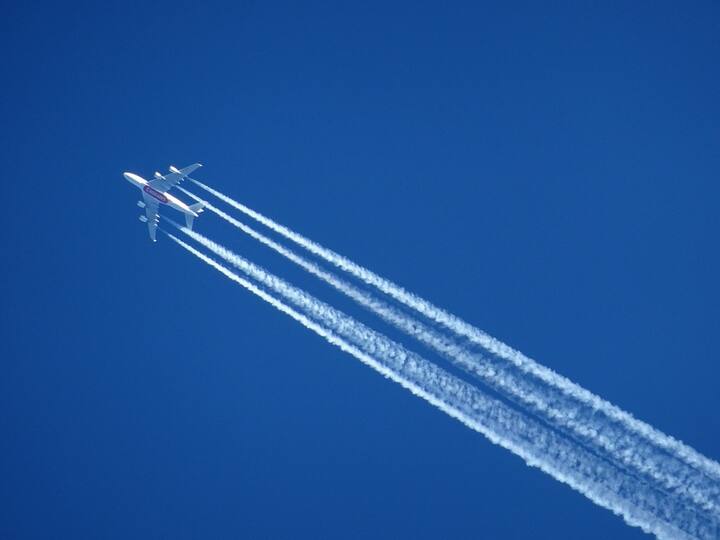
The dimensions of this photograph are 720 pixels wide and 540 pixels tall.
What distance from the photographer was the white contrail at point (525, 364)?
29594 mm

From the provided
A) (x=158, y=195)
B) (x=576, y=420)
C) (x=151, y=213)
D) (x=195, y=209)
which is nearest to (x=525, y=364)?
(x=576, y=420)

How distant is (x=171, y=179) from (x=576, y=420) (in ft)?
85.6

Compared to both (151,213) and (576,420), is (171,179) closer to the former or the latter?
(151,213)

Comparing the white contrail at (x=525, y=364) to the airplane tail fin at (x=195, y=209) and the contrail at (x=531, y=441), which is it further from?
the airplane tail fin at (x=195, y=209)

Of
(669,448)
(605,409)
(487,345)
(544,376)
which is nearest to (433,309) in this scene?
(487,345)

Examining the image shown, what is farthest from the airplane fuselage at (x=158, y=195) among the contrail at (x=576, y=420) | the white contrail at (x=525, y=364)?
the contrail at (x=576, y=420)

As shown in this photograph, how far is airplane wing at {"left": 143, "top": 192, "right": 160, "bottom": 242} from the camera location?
4412 cm

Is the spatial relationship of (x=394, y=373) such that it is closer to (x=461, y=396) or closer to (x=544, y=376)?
(x=461, y=396)

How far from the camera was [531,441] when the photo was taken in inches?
1205

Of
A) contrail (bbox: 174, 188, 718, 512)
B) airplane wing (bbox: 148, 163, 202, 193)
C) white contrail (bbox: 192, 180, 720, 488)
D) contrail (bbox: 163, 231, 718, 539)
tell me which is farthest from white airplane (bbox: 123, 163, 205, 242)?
contrail (bbox: 174, 188, 718, 512)

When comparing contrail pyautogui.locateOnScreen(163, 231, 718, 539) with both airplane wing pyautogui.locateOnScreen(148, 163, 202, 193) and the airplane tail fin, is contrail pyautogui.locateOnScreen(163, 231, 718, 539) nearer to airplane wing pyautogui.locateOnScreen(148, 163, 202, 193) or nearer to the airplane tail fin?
the airplane tail fin

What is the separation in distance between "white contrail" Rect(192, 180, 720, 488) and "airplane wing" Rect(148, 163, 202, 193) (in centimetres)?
915

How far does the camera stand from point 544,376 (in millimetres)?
31719

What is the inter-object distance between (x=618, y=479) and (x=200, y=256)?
22586mm
